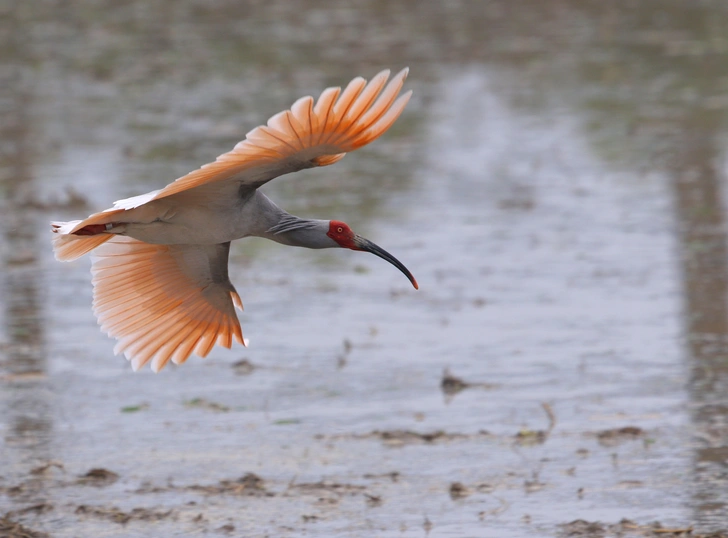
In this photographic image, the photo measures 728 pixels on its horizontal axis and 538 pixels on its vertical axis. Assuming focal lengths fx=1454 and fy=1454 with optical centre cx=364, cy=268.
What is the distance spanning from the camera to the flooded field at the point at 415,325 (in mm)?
6309

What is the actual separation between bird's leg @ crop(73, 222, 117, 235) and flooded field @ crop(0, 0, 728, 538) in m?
1.24

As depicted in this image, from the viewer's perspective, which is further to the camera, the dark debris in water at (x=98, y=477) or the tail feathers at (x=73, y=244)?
the dark debris in water at (x=98, y=477)

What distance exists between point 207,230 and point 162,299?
0.86m

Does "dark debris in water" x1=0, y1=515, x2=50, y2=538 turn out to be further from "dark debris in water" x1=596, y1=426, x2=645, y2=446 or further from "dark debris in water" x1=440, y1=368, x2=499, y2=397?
"dark debris in water" x1=596, y1=426, x2=645, y2=446

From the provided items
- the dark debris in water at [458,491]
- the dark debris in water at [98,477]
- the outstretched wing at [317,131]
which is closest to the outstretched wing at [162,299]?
the dark debris in water at [98,477]

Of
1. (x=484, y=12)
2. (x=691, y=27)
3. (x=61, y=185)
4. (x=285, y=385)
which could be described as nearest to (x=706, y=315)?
(x=285, y=385)

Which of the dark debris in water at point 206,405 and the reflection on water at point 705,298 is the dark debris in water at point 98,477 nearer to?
the dark debris in water at point 206,405

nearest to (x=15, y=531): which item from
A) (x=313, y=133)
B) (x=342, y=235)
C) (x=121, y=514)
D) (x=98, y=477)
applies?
(x=121, y=514)

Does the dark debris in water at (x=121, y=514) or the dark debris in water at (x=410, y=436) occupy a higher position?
the dark debris in water at (x=410, y=436)

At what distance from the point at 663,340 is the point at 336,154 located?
395cm

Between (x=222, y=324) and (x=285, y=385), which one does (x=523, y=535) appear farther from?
(x=285, y=385)

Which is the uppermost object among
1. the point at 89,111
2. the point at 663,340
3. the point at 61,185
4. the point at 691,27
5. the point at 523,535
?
the point at 691,27

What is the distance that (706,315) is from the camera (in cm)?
877

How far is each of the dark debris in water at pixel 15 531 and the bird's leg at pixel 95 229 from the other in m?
1.23
